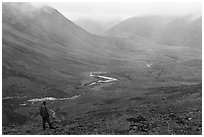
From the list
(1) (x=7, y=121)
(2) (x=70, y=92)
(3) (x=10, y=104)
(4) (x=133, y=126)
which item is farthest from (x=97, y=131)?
(2) (x=70, y=92)

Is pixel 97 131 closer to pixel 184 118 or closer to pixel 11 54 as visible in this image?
pixel 184 118

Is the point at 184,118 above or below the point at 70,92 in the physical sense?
below

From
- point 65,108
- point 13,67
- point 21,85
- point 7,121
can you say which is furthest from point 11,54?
point 7,121

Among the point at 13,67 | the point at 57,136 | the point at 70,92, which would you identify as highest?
the point at 13,67

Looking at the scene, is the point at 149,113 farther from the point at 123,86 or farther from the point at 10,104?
the point at 123,86

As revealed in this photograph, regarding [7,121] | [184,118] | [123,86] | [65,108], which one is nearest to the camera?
[184,118]

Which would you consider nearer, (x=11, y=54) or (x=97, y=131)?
(x=97, y=131)

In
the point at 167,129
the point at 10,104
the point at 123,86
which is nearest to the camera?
the point at 167,129

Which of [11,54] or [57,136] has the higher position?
[11,54]

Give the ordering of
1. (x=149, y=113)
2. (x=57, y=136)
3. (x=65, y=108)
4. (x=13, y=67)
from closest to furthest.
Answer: (x=57, y=136)
(x=149, y=113)
(x=65, y=108)
(x=13, y=67)
